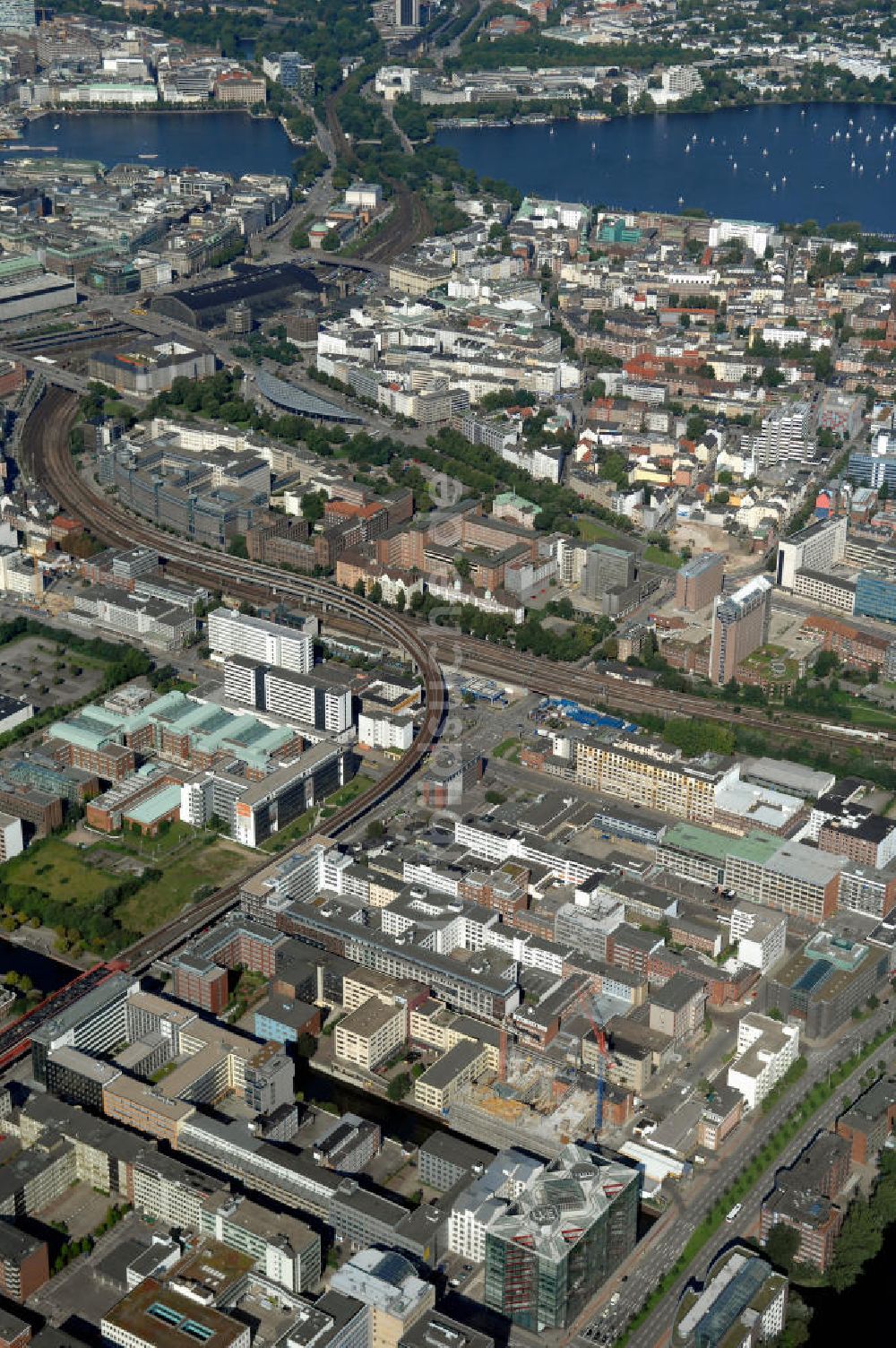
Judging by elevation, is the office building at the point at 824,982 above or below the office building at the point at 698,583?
below

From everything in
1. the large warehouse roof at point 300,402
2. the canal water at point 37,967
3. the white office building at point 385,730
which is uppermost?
the large warehouse roof at point 300,402

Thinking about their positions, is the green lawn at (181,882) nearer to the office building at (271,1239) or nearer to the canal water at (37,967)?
the canal water at (37,967)

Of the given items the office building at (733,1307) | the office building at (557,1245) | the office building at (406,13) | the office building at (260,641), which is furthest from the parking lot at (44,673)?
the office building at (406,13)

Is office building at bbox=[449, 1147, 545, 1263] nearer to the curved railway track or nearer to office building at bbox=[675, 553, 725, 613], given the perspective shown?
the curved railway track

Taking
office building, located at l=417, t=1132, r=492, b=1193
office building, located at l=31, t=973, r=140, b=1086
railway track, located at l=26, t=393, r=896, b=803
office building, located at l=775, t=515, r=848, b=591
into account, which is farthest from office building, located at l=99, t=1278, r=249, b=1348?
office building, located at l=775, t=515, r=848, b=591

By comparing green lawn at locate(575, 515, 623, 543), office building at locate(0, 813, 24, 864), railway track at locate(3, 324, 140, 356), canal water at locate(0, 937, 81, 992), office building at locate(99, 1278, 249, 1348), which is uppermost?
railway track at locate(3, 324, 140, 356)
